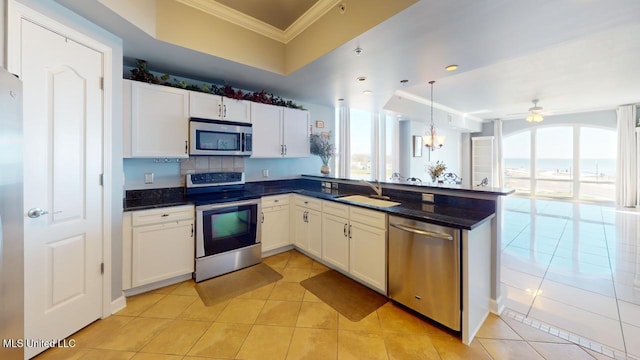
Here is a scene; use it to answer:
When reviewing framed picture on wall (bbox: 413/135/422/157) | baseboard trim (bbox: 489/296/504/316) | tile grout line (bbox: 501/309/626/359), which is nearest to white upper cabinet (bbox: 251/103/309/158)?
baseboard trim (bbox: 489/296/504/316)

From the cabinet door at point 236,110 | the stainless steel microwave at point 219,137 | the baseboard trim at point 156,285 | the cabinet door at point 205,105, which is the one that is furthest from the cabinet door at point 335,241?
the cabinet door at point 205,105

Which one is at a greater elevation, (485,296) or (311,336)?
(485,296)

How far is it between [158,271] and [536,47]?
447cm

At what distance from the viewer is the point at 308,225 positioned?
3.26 metres

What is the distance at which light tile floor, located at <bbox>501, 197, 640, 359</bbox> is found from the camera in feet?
6.47

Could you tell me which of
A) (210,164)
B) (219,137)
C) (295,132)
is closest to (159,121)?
(219,137)

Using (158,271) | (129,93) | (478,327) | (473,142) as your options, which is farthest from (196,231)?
(473,142)

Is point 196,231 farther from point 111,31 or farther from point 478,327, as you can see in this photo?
point 478,327

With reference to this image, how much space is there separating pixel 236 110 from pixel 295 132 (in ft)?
3.36

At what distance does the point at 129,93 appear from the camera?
245 cm

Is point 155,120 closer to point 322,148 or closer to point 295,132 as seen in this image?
point 295,132

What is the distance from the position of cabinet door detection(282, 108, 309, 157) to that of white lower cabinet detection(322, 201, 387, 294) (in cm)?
134

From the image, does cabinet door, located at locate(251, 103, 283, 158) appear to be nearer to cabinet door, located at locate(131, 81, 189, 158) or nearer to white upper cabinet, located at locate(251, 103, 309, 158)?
white upper cabinet, located at locate(251, 103, 309, 158)

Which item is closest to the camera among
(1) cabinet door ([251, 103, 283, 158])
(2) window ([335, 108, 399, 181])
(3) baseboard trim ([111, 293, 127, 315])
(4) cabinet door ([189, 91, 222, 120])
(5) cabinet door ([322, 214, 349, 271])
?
(3) baseboard trim ([111, 293, 127, 315])
